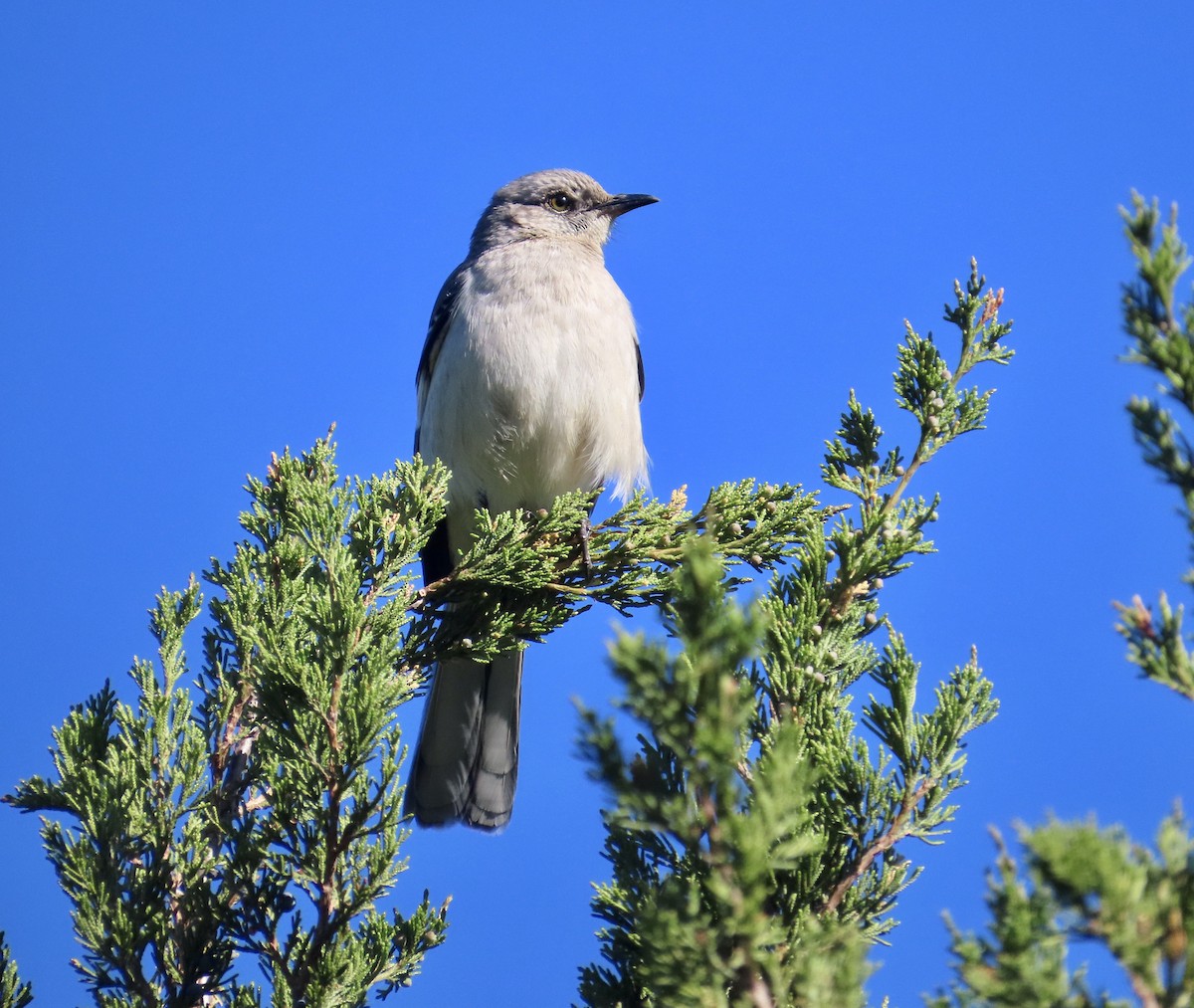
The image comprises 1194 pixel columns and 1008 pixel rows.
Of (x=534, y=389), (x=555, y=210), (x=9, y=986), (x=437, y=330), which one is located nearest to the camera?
(x=9, y=986)

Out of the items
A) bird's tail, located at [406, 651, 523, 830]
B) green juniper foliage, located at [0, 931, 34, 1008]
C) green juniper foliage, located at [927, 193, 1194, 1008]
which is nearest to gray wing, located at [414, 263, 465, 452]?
bird's tail, located at [406, 651, 523, 830]

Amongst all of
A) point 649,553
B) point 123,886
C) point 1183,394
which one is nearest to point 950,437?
point 649,553

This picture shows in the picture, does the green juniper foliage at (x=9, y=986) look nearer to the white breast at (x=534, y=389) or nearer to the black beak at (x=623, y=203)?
the white breast at (x=534, y=389)

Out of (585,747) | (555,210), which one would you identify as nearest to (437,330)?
(555,210)

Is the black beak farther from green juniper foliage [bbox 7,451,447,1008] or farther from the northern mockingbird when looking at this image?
green juniper foliage [bbox 7,451,447,1008]

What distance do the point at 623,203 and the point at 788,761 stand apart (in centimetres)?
604

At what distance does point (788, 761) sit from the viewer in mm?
1902

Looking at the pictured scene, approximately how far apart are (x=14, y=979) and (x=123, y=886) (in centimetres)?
34

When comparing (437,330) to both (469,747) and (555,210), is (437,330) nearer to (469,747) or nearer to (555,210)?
(555,210)

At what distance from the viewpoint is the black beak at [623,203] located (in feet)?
24.3

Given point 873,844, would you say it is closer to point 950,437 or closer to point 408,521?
point 950,437

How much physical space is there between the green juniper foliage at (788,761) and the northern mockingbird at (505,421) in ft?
6.18

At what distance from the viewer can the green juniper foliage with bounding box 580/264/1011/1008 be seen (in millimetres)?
1873

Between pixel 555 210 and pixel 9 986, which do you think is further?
pixel 555 210
